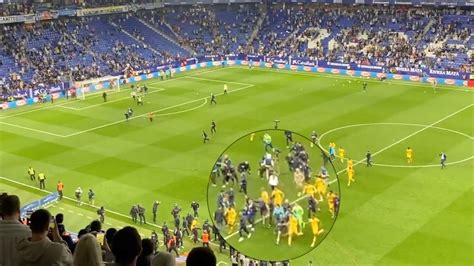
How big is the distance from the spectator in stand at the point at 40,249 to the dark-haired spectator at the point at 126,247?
1062 millimetres

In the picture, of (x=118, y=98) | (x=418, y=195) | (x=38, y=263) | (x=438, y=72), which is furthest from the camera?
(x=438, y=72)

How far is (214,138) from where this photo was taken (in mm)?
44281

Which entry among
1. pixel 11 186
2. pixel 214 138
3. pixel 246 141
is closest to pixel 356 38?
pixel 214 138

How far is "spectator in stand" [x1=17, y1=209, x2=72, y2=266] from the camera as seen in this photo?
7355mm

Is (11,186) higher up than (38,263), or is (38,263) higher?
(38,263)

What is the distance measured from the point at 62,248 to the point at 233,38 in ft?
268

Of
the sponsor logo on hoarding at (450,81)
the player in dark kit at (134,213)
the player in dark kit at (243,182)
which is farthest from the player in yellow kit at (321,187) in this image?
the sponsor logo on hoarding at (450,81)

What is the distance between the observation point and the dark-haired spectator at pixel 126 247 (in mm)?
6586

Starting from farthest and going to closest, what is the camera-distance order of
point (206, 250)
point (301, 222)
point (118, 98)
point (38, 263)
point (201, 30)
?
point (201, 30), point (118, 98), point (301, 222), point (38, 263), point (206, 250)

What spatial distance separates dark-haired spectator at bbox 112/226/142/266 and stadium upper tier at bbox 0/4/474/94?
2208 inches

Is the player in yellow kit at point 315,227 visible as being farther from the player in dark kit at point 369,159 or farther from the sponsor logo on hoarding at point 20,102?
the sponsor logo on hoarding at point 20,102

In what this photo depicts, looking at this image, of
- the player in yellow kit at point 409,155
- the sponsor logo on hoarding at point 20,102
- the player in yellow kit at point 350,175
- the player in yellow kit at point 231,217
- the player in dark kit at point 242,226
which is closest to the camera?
the player in dark kit at point 242,226

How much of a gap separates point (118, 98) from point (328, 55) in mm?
30079

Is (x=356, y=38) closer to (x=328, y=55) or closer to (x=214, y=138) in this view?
(x=328, y=55)
